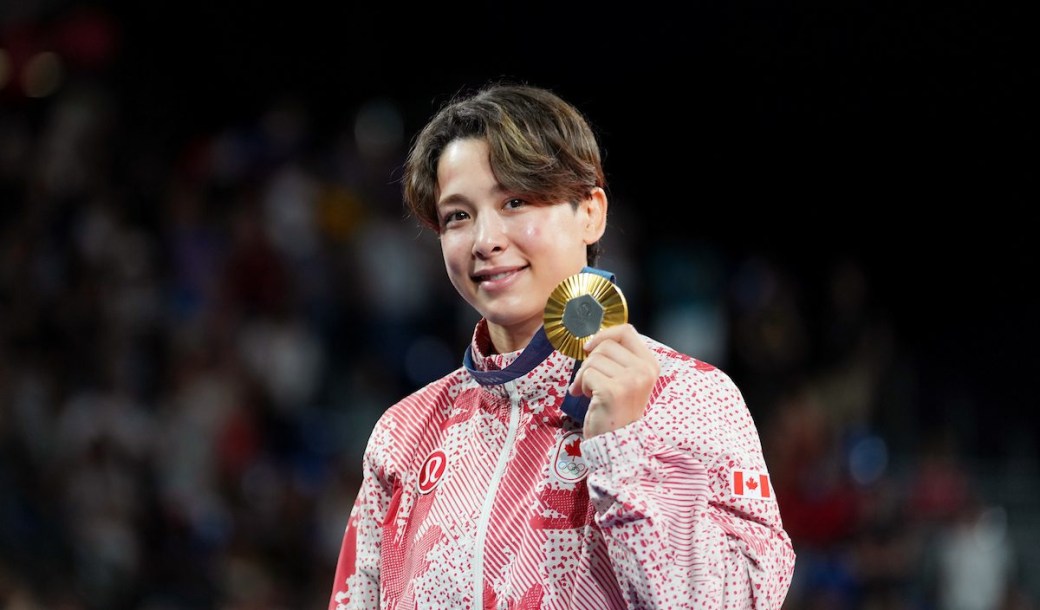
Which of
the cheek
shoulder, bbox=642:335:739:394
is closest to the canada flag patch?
shoulder, bbox=642:335:739:394

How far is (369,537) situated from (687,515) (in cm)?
65

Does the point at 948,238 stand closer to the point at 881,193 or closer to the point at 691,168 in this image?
the point at 881,193

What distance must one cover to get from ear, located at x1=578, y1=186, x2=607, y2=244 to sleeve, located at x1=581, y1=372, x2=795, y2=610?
0.35 m

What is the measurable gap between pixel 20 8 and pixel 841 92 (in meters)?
5.20

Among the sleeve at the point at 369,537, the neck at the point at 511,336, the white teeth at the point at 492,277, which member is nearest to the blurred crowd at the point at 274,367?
the sleeve at the point at 369,537

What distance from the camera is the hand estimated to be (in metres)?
1.80

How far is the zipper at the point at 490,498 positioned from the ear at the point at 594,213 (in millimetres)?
265

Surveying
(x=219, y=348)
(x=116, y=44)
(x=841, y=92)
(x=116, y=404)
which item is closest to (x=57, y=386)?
(x=116, y=404)

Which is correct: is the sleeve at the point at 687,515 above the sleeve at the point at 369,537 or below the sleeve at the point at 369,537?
above

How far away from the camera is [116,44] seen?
8508 millimetres

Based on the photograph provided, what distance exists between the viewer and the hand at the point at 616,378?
5.89 ft

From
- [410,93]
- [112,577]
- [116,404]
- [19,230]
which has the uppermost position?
[410,93]

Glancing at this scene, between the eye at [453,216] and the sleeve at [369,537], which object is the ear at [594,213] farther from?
the sleeve at [369,537]

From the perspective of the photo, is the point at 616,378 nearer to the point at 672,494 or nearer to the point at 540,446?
the point at 672,494
